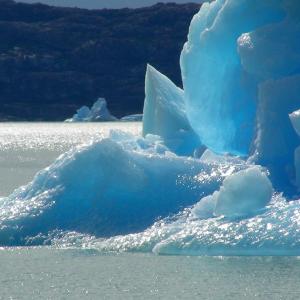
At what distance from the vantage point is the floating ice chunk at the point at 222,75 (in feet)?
33.4

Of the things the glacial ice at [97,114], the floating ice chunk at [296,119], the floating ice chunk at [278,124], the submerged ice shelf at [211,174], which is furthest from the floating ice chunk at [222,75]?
the glacial ice at [97,114]

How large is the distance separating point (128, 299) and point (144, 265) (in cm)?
86

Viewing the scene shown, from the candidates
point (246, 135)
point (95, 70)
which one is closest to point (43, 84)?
point (95, 70)

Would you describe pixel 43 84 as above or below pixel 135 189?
below

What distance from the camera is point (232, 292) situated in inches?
271

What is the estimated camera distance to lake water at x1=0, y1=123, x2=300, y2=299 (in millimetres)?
6914

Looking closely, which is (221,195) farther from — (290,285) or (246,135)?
(246,135)

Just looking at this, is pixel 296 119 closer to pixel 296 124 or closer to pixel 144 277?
pixel 296 124

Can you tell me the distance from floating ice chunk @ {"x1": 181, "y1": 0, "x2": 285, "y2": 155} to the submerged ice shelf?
1 centimetres

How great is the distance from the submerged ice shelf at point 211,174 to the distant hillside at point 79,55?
49626 millimetres

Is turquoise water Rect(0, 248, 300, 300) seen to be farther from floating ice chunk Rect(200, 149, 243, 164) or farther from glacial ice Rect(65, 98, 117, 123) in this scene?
glacial ice Rect(65, 98, 117, 123)

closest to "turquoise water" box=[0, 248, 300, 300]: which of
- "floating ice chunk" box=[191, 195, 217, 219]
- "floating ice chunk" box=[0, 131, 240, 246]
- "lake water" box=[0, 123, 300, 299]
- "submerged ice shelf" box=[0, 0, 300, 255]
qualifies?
"lake water" box=[0, 123, 300, 299]

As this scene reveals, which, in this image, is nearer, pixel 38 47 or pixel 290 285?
pixel 290 285

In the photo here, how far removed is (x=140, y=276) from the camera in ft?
24.1
